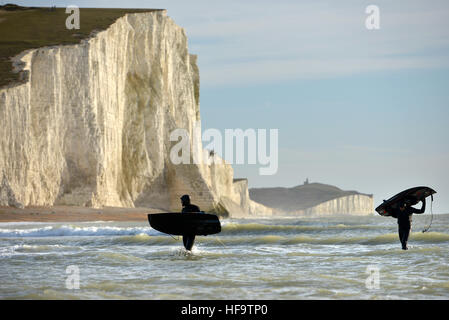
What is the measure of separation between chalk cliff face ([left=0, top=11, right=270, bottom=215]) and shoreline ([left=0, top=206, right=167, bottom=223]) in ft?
3.85

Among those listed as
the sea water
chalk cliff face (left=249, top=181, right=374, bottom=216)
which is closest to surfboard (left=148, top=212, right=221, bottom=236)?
the sea water

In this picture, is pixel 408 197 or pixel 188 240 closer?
pixel 408 197

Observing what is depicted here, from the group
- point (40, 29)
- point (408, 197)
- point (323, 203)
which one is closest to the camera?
point (408, 197)

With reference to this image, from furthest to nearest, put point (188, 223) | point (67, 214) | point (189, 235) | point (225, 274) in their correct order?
point (67, 214), point (189, 235), point (188, 223), point (225, 274)

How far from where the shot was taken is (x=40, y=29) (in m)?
54.1

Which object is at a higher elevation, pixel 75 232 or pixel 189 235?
pixel 189 235

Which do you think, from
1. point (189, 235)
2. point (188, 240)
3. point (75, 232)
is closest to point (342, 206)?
point (75, 232)

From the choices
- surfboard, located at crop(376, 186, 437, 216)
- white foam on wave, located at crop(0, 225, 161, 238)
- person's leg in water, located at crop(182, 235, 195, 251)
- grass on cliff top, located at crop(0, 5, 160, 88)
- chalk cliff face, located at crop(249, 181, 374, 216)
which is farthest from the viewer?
chalk cliff face, located at crop(249, 181, 374, 216)

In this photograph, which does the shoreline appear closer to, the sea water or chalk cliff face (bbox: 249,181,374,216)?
the sea water

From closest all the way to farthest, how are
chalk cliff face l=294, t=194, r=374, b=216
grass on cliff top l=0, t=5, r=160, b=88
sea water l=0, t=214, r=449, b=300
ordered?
sea water l=0, t=214, r=449, b=300
grass on cliff top l=0, t=5, r=160, b=88
chalk cliff face l=294, t=194, r=374, b=216

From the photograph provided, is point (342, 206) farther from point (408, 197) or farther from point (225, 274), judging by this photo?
point (225, 274)

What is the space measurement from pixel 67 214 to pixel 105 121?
36.4 ft

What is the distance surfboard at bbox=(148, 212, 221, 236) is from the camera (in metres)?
16.1
